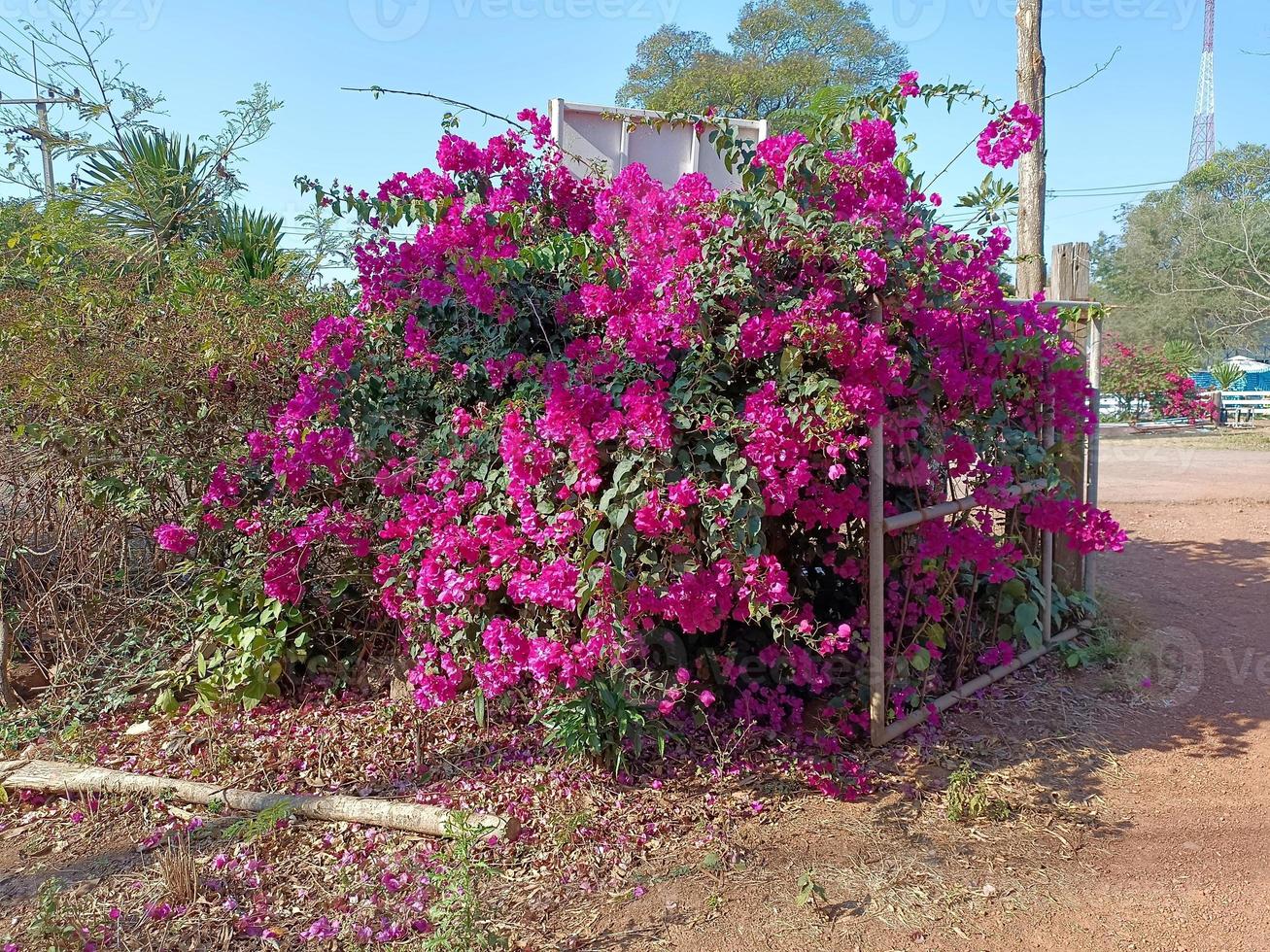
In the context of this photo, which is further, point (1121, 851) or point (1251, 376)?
point (1251, 376)

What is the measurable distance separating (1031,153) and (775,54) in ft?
75.0

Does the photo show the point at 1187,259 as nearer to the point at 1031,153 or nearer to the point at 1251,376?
the point at 1251,376

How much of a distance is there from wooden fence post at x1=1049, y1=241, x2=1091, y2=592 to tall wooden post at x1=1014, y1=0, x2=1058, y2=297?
57.5 inches

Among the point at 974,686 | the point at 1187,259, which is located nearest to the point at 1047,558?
the point at 974,686

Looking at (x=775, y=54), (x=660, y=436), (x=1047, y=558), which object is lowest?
(x=1047, y=558)

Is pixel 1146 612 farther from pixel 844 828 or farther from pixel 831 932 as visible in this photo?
pixel 831 932

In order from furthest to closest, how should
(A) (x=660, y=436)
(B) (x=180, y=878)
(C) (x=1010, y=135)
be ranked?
1. (C) (x=1010, y=135)
2. (A) (x=660, y=436)
3. (B) (x=180, y=878)

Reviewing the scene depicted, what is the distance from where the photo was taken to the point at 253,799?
2.98m

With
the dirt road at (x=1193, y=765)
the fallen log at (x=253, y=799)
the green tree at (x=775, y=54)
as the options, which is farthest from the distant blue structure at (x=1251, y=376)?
the fallen log at (x=253, y=799)

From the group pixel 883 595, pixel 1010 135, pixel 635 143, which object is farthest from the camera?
pixel 635 143

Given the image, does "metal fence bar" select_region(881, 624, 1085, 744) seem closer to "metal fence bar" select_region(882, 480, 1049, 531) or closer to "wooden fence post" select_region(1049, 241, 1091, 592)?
"wooden fence post" select_region(1049, 241, 1091, 592)

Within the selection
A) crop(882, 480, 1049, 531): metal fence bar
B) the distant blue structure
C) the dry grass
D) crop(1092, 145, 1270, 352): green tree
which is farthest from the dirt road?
the distant blue structure

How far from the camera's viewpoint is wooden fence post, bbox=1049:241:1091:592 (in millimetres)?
4703

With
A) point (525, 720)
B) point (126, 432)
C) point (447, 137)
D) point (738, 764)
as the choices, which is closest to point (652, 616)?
point (738, 764)
